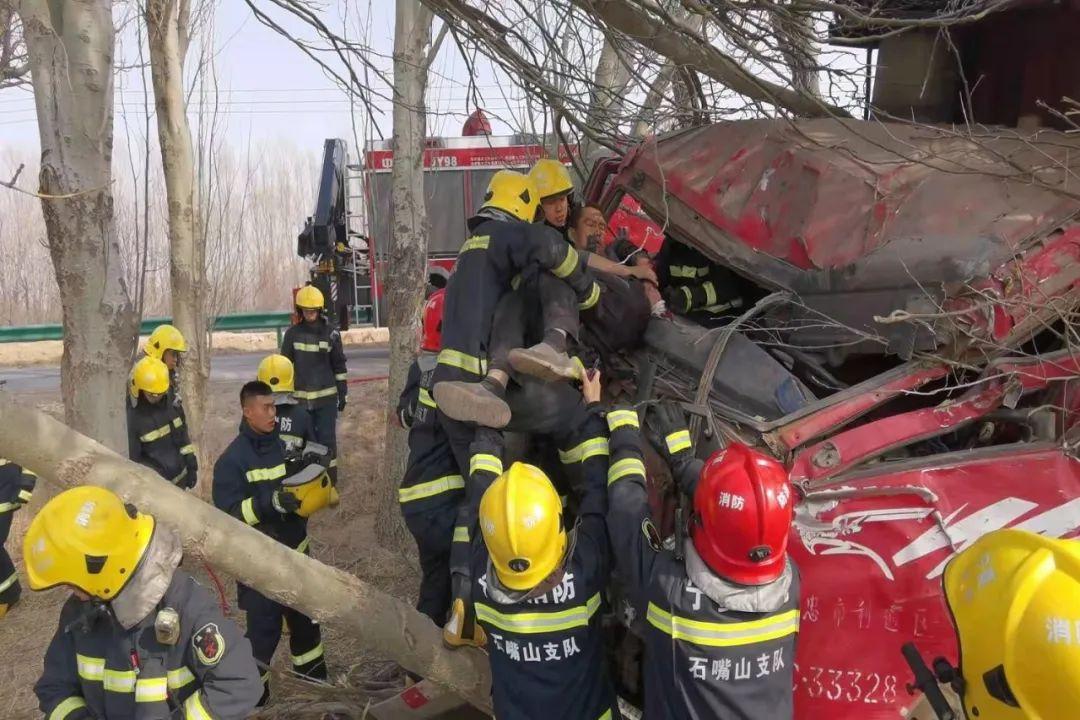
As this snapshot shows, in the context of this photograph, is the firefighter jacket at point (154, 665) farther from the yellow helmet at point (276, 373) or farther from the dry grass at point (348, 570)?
the yellow helmet at point (276, 373)

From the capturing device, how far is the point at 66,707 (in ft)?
8.52

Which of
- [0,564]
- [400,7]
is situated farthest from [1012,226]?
[0,564]

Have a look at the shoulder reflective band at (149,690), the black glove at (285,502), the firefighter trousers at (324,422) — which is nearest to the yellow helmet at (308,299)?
the firefighter trousers at (324,422)

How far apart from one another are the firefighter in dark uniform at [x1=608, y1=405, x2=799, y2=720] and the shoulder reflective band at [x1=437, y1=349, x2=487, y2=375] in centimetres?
146

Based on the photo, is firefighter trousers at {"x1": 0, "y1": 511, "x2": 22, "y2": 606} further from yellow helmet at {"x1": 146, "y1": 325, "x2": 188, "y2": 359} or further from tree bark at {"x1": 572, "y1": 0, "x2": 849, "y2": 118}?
tree bark at {"x1": 572, "y1": 0, "x2": 849, "y2": 118}

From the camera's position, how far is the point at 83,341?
3.43 metres

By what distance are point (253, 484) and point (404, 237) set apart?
255 centimetres

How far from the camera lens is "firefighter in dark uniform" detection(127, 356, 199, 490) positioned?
215 inches

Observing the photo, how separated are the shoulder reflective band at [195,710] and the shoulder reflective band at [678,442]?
1714 millimetres

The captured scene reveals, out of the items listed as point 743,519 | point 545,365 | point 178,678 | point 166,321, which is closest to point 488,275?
point 545,365

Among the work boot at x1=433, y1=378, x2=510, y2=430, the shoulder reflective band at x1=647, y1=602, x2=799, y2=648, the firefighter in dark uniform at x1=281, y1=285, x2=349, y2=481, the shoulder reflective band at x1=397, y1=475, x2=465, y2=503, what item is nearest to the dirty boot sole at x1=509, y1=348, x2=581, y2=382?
the work boot at x1=433, y1=378, x2=510, y2=430

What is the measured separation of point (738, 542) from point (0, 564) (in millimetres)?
4848

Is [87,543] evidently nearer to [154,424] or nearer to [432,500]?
[432,500]

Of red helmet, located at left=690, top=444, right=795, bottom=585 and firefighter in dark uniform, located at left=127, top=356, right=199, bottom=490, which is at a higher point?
red helmet, located at left=690, top=444, right=795, bottom=585
